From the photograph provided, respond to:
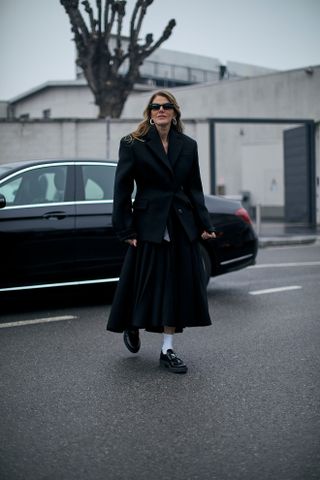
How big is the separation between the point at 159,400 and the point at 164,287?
2.89ft

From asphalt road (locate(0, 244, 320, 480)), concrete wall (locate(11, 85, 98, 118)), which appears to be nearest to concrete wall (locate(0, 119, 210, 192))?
asphalt road (locate(0, 244, 320, 480))

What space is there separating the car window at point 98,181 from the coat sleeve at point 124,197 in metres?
2.46

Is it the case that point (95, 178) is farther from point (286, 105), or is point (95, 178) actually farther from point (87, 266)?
point (286, 105)

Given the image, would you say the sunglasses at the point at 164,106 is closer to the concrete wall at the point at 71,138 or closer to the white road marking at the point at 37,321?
the white road marking at the point at 37,321

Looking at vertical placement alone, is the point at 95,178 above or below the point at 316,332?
above

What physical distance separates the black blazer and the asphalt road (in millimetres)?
1009

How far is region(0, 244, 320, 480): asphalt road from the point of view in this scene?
3066 millimetres

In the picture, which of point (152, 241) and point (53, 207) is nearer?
point (152, 241)

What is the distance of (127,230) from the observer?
4680 mm

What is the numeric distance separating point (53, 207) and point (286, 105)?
71.3 ft

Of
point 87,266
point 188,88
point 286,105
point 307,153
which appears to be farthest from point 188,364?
point 188,88

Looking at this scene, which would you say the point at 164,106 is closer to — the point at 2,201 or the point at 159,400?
the point at 159,400

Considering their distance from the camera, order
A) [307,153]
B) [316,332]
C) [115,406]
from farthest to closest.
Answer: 1. [307,153]
2. [316,332]
3. [115,406]

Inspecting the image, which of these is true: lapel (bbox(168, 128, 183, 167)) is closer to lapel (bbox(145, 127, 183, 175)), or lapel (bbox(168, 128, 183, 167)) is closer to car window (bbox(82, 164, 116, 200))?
lapel (bbox(145, 127, 183, 175))
